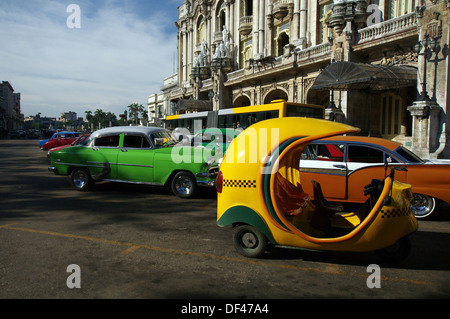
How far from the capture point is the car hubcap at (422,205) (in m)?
7.26

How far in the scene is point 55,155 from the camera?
10.8 metres

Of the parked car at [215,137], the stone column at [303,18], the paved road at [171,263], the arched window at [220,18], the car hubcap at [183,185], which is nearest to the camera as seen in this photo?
the paved road at [171,263]

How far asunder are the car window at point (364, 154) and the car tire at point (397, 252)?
2931mm

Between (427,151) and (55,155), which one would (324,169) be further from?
(427,151)

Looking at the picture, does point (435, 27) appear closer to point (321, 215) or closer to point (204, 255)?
point (321, 215)

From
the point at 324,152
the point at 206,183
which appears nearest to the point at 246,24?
the point at 206,183

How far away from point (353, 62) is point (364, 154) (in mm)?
11091

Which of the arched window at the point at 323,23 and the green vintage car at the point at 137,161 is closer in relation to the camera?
the green vintage car at the point at 137,161

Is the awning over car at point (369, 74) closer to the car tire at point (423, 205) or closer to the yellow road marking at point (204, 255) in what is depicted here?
the car tire at point (423, 205)

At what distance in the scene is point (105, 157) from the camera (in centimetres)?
1026

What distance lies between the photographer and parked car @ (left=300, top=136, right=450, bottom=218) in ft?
23.3

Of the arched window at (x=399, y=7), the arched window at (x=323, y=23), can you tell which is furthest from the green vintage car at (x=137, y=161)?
the arched window at (x=323, y=23)
